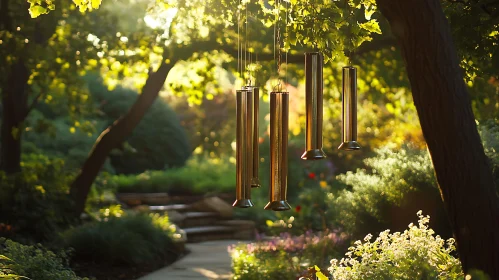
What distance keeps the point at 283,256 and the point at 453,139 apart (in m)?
4.86

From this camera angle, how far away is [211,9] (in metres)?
8.70

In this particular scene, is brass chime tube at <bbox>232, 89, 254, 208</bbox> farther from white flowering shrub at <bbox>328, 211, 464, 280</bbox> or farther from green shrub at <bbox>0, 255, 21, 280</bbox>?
green shrub at <bbox>0, 255, 21, 280</bbox>

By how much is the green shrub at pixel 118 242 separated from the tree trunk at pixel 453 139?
6.19 m

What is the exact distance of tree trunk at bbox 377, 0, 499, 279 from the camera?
449 cm

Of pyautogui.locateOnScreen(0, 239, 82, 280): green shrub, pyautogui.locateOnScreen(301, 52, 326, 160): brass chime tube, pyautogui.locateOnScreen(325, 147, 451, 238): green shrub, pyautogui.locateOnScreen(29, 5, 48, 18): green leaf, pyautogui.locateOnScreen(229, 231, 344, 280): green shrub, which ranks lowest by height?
pyautogui.locateOnScreen(229, 231, 344, 280): green shrub

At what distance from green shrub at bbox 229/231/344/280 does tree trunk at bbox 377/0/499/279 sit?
12.8 ft

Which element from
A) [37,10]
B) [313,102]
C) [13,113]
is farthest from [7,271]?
[13,113]

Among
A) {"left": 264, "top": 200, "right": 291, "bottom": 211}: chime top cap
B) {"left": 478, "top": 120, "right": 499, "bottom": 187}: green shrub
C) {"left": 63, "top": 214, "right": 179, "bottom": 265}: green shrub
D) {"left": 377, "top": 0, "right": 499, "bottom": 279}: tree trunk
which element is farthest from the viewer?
{"left": 63, "top": 214, "right": 179, "bottom": 265}: green shrub

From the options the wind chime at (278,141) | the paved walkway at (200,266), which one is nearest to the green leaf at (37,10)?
the wind chime at (278,141)

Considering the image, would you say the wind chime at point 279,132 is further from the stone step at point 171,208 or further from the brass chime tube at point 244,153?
the stone step at point 171,208

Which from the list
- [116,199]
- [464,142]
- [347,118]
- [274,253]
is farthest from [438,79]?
[116,199]

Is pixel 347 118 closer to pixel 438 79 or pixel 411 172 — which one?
pixel 438 79

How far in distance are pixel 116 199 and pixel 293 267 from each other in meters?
8.30

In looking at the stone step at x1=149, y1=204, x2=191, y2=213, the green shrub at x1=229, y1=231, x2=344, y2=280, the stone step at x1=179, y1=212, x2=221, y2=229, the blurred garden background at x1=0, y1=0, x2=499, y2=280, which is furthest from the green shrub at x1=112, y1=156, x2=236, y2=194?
the green shrub at x1=229, y1=231, x2=344, y2=280
